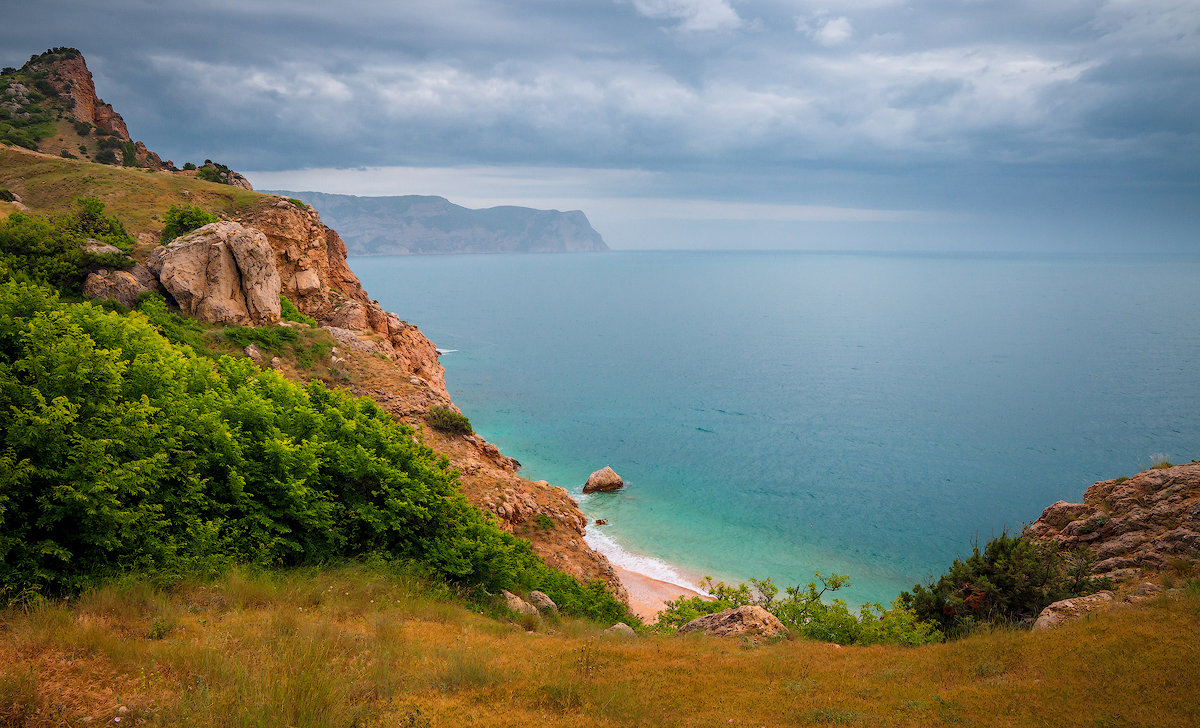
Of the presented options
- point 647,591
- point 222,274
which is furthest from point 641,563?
point 222,274

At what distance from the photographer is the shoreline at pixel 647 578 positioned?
2998 centimetres

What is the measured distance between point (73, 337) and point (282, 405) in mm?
6157

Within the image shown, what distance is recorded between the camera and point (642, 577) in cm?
3288

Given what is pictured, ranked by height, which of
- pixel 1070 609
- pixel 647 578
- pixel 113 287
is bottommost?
pixel 647 578

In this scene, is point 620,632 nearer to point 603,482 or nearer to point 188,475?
point 188,475

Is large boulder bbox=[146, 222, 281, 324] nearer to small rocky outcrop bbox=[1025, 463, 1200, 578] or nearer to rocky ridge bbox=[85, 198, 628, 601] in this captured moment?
rocky ridge bbox=[85, 198, 628, 601]

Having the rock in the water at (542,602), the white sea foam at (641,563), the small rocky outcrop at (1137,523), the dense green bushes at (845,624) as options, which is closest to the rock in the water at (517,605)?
the rock in the water at (542,602)

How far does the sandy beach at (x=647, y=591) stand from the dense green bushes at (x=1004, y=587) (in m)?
14.3

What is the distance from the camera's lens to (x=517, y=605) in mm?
16922

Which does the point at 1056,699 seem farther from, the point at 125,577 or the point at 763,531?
the point at 763,531

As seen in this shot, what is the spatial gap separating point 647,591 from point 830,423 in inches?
1475

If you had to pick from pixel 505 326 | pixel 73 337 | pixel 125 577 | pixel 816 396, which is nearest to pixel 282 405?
pixel 73 337

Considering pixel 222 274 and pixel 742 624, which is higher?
pixel 222 274

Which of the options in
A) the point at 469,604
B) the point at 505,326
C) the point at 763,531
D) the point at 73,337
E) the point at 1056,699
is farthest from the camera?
the point at 505,326
